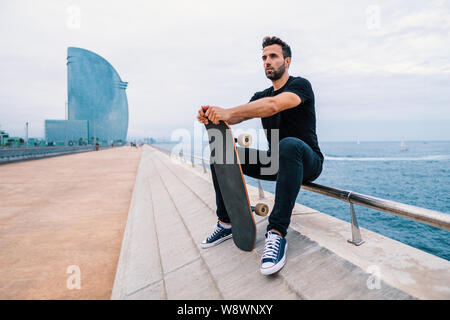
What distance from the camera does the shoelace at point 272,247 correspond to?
6.03 ft

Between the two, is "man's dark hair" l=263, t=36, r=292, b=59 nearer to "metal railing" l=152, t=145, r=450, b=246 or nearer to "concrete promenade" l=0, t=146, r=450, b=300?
"metal railing" l=152, t=145, r=450, b=246

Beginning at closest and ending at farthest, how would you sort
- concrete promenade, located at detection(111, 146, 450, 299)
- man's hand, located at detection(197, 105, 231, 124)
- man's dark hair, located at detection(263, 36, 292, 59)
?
concrete promenade, located at detection(111, 146, 450, 299) < man's hand, located at detection(197, 105, 231, 124) < man's dark hair, located at detection(263, 36, 292, 59)

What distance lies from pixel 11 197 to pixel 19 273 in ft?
17.7

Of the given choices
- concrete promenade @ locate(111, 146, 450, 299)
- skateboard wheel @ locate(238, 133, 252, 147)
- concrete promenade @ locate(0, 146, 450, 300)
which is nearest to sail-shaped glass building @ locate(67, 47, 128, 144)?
concrete promenade @ locate(0, 146, 450, 300)

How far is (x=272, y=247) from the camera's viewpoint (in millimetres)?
1877

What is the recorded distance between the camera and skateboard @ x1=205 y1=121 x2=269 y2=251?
213 cm

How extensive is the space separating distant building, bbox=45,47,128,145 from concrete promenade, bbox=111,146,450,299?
335 feet

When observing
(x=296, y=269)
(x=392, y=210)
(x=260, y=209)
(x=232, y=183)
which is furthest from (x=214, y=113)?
(x=392, y=210)

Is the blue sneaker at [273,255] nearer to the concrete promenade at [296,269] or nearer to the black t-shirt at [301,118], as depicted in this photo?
the concrete promenade at [296,269]

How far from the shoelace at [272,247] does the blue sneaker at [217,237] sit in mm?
664
